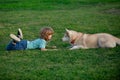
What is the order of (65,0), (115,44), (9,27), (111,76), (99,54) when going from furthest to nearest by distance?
1. (65,0)
2. (9,27)
3. (115,44)
4. (99,54)
5. (111,76)

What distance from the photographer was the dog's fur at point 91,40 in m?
10.8

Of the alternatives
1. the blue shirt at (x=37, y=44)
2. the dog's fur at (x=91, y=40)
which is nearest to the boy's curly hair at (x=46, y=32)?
the blue shirt at (x=37, y=44)

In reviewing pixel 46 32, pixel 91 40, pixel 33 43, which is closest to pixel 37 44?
pixel 33 43

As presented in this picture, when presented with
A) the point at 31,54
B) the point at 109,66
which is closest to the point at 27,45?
the point at 31,54

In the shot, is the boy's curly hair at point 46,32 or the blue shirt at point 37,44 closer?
the boy's curly hair at point 46,32

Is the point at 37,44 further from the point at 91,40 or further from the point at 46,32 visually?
the point at 91,40

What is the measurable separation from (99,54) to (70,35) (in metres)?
1.62

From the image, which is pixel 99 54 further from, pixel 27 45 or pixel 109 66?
pixel 27 45

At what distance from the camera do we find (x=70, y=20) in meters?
19.1

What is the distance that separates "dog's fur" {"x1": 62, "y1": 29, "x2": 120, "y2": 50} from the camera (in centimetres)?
1082

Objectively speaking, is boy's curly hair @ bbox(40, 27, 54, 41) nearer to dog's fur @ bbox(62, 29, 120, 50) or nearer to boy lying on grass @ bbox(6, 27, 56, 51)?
boy lying on grass @ bbox(6, 27, 56, 51)

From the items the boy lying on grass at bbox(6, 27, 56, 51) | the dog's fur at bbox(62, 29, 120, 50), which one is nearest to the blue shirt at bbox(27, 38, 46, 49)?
the boy lying on grass at bbox(6, 27, 56, 51)

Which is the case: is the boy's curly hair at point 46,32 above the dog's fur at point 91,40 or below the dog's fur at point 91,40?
above

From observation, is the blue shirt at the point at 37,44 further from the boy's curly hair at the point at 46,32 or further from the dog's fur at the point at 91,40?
the dog's fur at the point at 91,40
